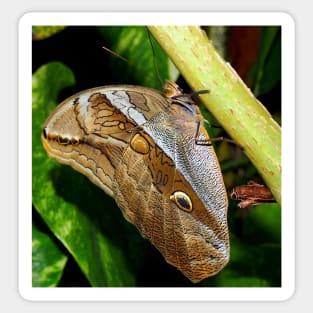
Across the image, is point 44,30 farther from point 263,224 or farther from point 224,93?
point 263,224

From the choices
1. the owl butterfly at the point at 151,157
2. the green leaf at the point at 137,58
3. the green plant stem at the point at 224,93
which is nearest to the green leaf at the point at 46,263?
the owl butterfly at the point at 151,157

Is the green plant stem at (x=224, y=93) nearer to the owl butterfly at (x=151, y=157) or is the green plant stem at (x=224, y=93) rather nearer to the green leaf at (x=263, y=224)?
the owl butterfly at (x=151, y=157)

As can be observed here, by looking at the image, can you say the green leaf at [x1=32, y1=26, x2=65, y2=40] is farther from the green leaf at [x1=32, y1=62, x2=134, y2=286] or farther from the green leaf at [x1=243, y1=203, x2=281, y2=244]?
the green leaf at [x1=243, y1=203, x2=281, y2=244]

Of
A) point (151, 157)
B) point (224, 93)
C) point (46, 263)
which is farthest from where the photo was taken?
point (46, 263)

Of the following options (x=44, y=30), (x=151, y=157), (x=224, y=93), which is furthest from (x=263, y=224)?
(x=44, y=30)
